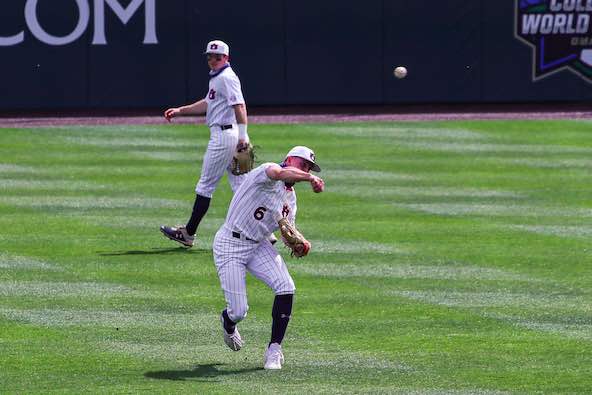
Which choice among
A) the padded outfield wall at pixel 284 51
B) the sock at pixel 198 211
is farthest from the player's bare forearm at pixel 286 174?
the padded outfield wall at pixel 284 51

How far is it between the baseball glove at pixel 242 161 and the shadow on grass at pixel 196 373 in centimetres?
348

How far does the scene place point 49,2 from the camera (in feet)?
87.8

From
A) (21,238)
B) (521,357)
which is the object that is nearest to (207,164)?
(21,238)

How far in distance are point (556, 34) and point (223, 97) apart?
14121mm

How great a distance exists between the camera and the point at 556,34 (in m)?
27.9

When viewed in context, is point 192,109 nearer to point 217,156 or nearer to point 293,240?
point 217,156

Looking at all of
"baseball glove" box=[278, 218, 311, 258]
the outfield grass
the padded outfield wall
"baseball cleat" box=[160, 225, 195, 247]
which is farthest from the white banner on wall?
"baseball glove" box=[278, 218, 311, 258]

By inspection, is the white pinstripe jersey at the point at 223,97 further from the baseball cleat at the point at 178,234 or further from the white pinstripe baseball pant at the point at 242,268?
the white pinstripe baseball pant at the point at 242,268

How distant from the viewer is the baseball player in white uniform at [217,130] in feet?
49.8

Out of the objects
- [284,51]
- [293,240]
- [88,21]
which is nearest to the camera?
[293,240]

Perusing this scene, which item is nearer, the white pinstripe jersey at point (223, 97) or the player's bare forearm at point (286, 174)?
the player's bare forearm at point (286, 174)

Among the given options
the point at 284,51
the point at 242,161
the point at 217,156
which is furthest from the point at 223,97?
the point at 284,51

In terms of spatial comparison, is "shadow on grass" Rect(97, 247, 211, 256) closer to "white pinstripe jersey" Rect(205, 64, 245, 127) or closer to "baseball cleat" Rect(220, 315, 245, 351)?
"white pinstripe jersey" Rect(205, 64, 245, 127)

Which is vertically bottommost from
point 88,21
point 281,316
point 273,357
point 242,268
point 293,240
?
point 273,357
